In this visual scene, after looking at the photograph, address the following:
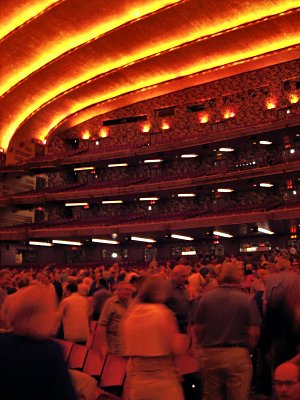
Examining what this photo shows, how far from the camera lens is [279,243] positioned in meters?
30.1

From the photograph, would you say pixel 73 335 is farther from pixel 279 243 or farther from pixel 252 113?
pixel 252 113

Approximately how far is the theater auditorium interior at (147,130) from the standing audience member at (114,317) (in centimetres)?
1872

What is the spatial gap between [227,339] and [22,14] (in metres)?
25.9

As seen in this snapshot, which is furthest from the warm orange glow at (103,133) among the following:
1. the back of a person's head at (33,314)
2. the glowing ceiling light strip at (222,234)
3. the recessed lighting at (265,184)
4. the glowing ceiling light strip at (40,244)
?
the back of a person's head at (33,314)

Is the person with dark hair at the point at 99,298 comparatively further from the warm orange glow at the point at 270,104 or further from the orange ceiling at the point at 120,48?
the warm orange glow at the point at 270,104

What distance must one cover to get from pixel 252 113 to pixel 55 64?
12.0 meters

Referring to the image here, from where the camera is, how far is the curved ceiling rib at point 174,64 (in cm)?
2814

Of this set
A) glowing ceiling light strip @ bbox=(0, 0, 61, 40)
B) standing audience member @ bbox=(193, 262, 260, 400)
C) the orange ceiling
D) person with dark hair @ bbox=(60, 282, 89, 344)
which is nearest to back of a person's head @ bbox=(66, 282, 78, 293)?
person with dark hair @ bbox=(60, 282, 89, 344)

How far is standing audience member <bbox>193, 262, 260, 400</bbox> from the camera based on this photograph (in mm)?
4516

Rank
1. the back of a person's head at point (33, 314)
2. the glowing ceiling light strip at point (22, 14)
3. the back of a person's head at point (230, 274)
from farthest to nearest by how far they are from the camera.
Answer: the glowing ceiling light strip at point (22, 14) → the back of a person's head at point (230, 274) → the back of a person's head at point (33, 314)

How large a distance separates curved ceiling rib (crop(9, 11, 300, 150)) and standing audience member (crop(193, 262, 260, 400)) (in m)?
24.8

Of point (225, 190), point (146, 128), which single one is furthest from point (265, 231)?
point (146, 128)

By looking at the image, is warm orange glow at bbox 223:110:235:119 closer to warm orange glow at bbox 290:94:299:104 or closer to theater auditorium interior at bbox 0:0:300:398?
theater auditorium interior at bbox 0:0:300:398

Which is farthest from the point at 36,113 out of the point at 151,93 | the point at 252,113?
the point at 252,113
